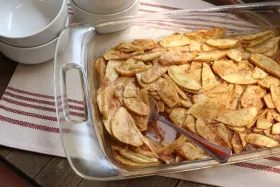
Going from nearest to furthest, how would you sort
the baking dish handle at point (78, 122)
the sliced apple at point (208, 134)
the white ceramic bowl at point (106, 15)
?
the baking dish handle at point (78, 122) → the sliced apple at point (208, 134) → the white ceramic bowl at point (106, 15)

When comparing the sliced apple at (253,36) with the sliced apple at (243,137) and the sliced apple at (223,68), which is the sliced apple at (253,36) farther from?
the sliced apple at (243,137)

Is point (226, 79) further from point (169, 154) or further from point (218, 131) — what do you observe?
point (169, 154)

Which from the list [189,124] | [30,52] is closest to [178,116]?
[189,124]

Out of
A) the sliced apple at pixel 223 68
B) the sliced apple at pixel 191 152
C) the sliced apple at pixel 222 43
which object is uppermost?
the sliced apple at pixel 222 43

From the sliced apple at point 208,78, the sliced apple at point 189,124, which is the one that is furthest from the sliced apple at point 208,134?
the sliced apple at point 208,78

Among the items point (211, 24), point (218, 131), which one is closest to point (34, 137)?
point (218, 131)

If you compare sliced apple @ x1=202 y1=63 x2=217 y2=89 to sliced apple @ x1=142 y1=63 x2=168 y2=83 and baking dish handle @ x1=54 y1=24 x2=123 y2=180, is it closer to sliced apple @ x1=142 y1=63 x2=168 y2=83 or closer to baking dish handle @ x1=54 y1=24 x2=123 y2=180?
sliced apple @ x1=142 y1=63 x2=168 y2=83

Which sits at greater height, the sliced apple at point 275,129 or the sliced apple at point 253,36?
the sliced apple at point 253,36
